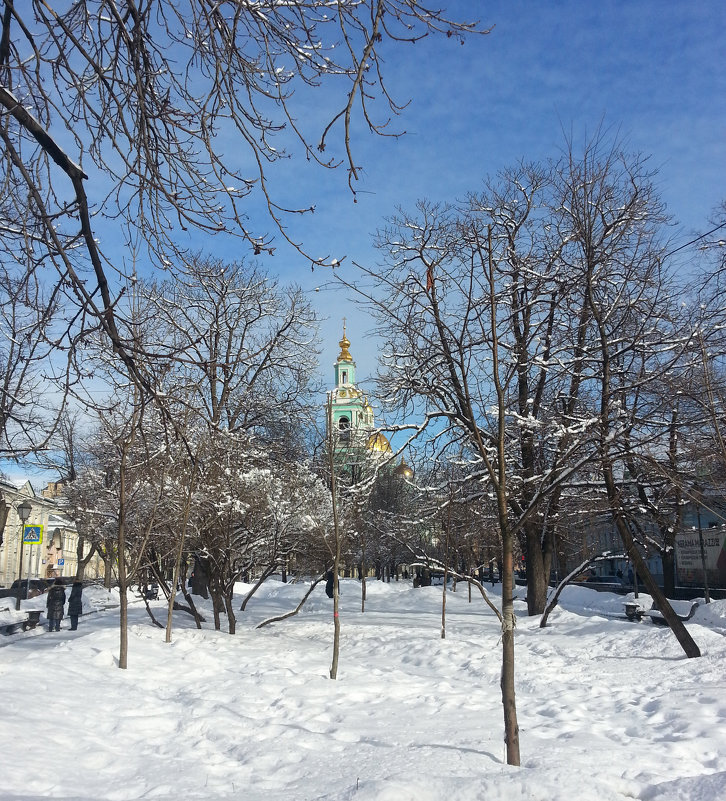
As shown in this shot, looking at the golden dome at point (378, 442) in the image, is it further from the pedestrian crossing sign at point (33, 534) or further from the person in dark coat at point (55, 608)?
the pedestrian crossing sign at point (33, 534)

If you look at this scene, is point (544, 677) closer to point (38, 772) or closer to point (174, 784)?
point (174, 784)

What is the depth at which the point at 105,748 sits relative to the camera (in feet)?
23.7

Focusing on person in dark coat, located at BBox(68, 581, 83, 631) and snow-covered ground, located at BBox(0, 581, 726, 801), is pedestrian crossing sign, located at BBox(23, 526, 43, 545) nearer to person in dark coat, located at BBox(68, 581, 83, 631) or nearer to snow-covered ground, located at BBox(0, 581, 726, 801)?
person in dark coat, located at BBox(68, 581, 83, 631)

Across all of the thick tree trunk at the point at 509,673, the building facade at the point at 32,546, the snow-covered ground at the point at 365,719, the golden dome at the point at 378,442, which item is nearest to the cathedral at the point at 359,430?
the golden dome at the point at 378,442

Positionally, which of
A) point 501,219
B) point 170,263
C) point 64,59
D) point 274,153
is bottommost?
point 170,263

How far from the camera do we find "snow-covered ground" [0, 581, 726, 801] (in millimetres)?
5797

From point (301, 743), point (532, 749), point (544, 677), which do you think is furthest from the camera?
point (544, 677)

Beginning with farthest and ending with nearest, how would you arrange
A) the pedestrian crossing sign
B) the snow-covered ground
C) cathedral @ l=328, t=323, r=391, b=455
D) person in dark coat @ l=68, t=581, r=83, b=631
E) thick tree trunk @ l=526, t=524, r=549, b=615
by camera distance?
the pedestrian crossing sign, thick tree trunk @ l=526, t=524, r=549, b=615, person in dark coat @ l=68, t=581, r=83, b=631, cathedral @ l=328, t=323, r=391, b=455, the snow-covered ground

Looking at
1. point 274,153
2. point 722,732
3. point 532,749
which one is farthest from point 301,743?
point 274,153

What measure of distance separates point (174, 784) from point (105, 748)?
4.44 ft

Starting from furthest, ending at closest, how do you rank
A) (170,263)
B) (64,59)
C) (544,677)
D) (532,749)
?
(544,677) < (532,749) < (170,263) < (64,59)

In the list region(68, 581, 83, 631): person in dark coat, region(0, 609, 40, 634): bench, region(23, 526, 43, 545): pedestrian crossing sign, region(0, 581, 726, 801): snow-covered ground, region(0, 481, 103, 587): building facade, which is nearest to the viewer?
region(0, 581, 726, 801): snow-covered ground

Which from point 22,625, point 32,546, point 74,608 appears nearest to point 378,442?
point 74,608

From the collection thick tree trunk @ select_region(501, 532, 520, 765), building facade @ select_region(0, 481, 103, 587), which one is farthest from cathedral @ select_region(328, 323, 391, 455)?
building facade @ select_region(0, 481, 103, 587)
